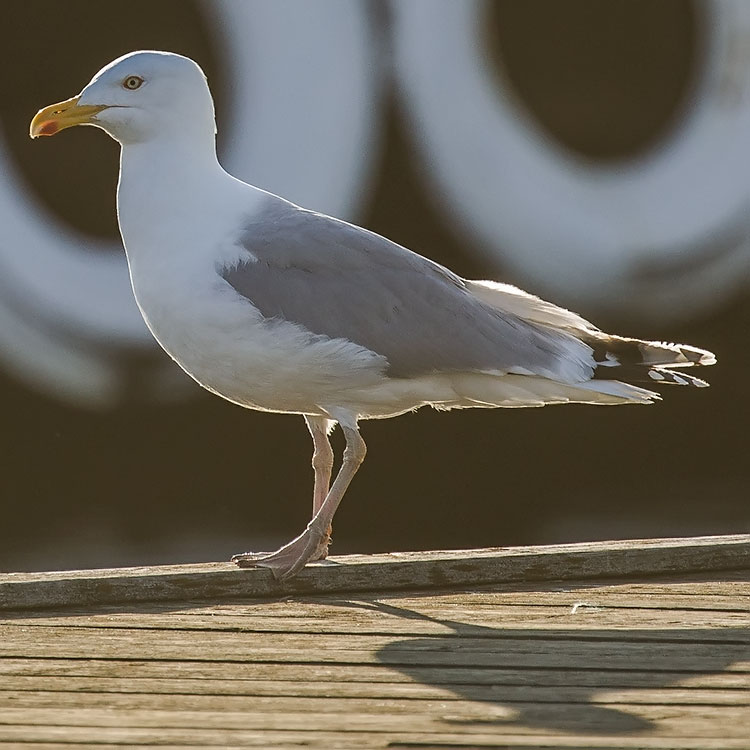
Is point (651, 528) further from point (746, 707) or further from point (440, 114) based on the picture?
point (746, 707)

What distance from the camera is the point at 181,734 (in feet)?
7.33

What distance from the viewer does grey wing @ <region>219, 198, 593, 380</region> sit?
3.68 metres

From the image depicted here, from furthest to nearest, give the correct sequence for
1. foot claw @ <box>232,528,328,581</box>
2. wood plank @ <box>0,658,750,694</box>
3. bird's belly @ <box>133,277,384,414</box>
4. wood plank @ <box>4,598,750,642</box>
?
bird's belly @ <box>133,277,384,414</box>
foot claw @ <box>232,528,328,581</box>
wood plank @ <box>4,598,750,642</box>
wood plank @ <box>0,658,750,694</box>

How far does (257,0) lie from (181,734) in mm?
3790

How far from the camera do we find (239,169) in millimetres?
5535

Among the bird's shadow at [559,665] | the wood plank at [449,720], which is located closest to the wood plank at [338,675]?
the bird's shadow at [559,665]

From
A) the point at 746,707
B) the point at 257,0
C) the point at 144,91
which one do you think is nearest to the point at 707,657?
the point at 746,707

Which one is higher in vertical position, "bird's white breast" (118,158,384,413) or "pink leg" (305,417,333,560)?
"bird's white breast" (118,158,384,413)

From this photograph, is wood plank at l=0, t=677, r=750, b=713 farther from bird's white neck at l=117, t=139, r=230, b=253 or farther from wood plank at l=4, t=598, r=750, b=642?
bird's white neck at l=117, t=139, r=230, b=253

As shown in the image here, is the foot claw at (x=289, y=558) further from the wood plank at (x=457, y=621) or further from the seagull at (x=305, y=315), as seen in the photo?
the wood plank at (x=457, y=621)

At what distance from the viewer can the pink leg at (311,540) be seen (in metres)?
3.51

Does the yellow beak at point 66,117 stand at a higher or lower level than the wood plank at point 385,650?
higher

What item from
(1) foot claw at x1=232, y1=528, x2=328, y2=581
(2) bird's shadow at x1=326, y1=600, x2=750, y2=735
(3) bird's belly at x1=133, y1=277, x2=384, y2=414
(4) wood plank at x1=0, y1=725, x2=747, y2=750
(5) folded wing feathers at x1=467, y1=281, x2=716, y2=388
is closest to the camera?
(4) wood plank at x1=0, y1=725, x2=747, y2=750

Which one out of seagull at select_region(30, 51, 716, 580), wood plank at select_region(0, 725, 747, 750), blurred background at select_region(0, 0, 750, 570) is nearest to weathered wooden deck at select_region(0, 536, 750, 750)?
wood plank at select_region(0, 725, 747, 750)
